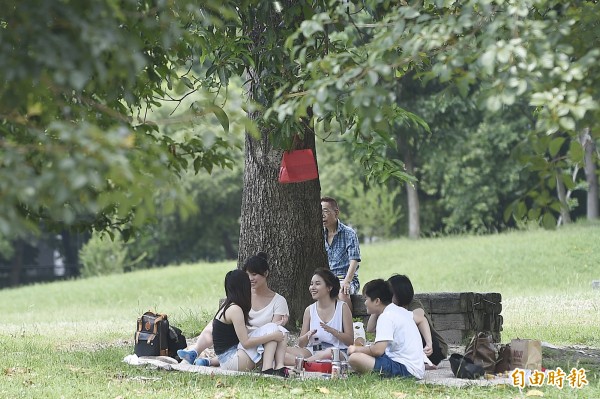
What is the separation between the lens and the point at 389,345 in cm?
856

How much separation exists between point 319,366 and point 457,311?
2.56 metres

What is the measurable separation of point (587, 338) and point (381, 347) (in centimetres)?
470

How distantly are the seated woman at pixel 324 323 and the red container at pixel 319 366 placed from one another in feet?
0.55

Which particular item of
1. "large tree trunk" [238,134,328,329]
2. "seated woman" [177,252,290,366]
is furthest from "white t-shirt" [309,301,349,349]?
"large tree trunk" [238,134,328,329]

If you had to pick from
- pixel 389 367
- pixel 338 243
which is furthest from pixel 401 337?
pixel 338 243

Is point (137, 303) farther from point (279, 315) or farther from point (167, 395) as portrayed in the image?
point (167, 395)

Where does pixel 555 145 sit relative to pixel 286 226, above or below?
above

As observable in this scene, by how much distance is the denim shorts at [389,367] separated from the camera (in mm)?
8594

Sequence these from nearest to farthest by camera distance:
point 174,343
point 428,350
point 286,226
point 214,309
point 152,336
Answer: point 428,350 < point 152,336 < point 174,343 < point 286,226 < point 214,309

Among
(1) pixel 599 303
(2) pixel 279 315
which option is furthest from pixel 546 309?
(2) pixel 279 315

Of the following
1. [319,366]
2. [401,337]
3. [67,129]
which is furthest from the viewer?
[319,366]

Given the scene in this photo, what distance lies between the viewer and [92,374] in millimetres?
9500

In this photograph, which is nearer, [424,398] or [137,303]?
[424,398]

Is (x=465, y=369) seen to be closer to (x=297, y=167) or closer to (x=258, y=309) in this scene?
(x=258, y=309)
